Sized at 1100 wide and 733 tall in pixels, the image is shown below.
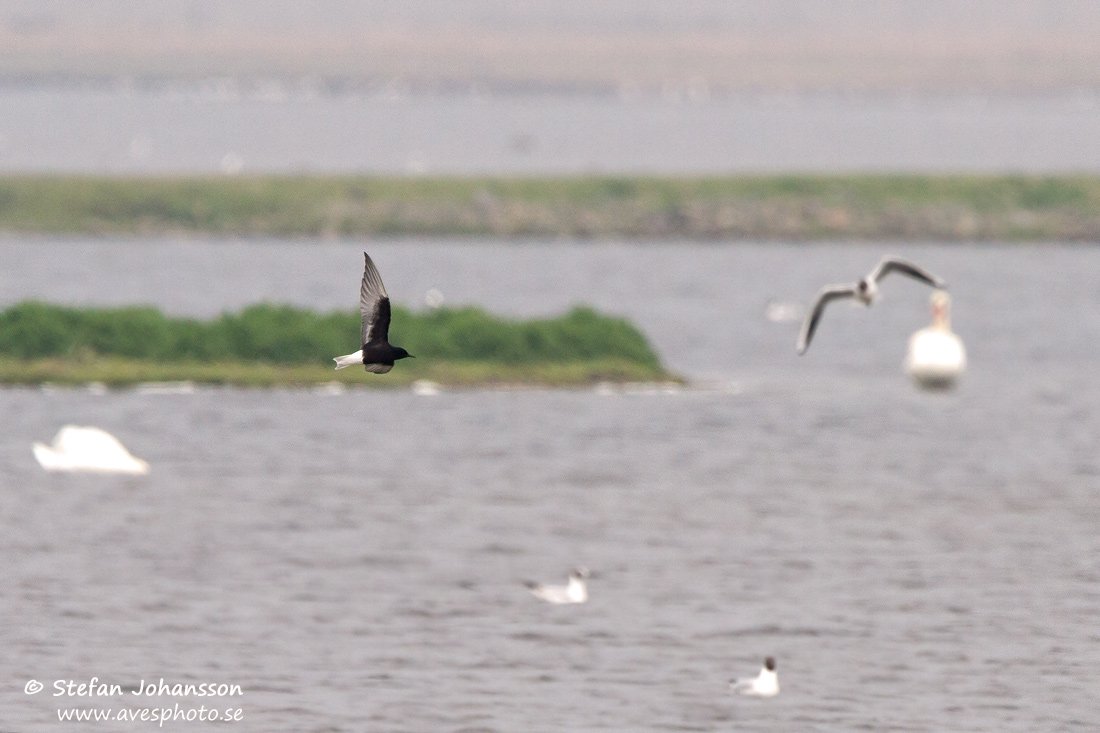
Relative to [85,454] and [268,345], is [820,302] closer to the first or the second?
[85,454]

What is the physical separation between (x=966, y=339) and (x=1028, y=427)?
32821 millimetres

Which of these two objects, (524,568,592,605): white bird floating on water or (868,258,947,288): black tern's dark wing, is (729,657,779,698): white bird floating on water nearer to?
(868,258,947,288): black tern's dark wing

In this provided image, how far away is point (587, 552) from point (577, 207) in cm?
11427

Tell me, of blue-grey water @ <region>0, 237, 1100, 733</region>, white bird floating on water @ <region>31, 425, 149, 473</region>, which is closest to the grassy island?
blue-grey water @ <region>0, 237, 1100, 733</region>

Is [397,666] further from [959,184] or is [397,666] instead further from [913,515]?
[959,184]

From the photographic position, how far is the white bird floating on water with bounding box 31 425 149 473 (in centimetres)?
5278

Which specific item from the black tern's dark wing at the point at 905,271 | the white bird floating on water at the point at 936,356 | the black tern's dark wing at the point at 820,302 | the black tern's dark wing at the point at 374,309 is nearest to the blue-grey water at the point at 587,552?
the white bird floating on water at the point at 936,356

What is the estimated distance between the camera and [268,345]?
63.9 meters

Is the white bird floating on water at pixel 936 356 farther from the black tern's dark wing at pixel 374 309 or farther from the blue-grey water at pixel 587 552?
the black tern's dark wing at pixel 374 309

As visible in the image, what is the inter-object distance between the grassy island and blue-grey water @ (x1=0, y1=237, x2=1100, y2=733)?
1.04 m

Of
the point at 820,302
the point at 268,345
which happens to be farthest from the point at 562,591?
the point at 268,345

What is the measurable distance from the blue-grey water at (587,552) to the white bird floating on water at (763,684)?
9.4 inches

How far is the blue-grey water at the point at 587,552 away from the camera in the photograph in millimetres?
34031

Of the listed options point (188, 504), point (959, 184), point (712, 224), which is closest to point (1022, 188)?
point (959, 184)
